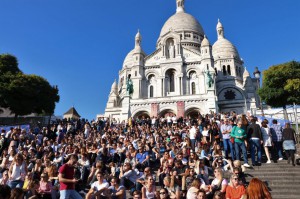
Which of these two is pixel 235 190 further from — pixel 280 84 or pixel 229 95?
pixel 229 95

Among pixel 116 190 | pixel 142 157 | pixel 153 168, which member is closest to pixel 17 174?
pixel 116 190

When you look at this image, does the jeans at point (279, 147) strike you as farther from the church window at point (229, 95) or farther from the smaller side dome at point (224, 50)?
the smaller side dome at point (224, 50)

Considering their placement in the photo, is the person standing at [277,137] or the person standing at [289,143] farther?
the person standing at [277,137]

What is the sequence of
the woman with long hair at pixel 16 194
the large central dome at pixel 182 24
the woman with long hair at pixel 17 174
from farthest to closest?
the large central dome at pixel 182 24 → the woman with long hair at pixel 17 174 → the woman with long hair at pixel 16 194

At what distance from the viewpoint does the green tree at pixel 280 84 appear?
2575 centimetres

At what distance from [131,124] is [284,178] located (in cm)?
1419

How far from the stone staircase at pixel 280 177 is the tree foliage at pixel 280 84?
724 inches

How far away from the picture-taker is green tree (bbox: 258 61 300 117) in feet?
84.5

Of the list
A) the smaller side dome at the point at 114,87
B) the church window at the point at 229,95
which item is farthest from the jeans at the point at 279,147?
the smaller side dome at the point at 114,87

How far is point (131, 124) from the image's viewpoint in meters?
21.1

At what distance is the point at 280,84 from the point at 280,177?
21.1m

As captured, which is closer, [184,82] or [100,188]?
[100,188]

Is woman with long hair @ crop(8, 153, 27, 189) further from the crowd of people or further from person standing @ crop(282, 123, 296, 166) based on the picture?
person standing @ crop(282, 123, 296, 166)

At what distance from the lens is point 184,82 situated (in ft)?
122
